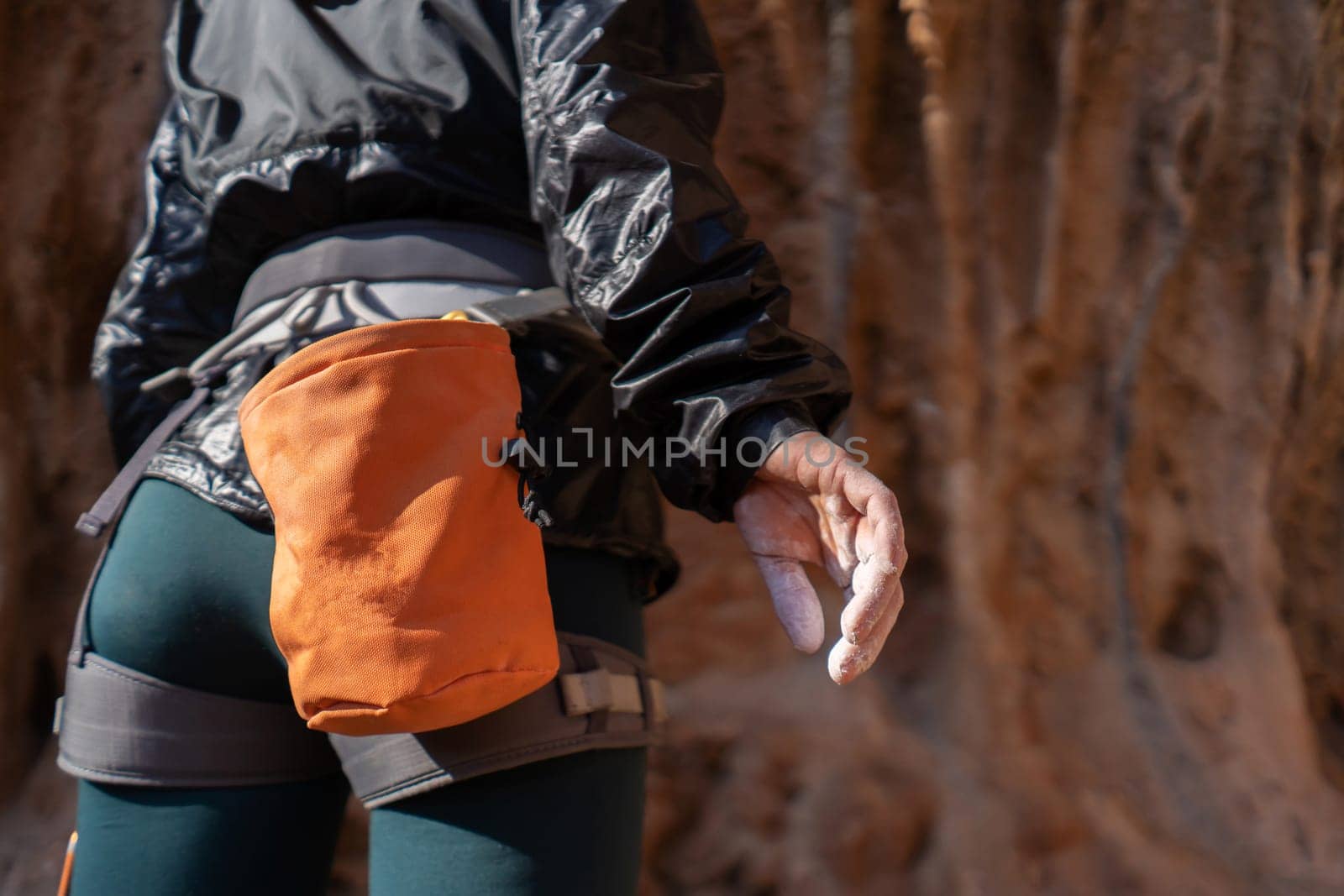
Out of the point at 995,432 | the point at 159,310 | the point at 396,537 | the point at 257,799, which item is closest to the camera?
the point at 396,537

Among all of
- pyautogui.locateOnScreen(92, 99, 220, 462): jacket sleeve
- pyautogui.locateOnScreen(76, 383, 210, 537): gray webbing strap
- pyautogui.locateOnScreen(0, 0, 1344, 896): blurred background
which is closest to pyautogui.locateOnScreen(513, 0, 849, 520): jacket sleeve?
pyautogui.locateOnScreen(76, 383, 210, 537): gray webbing strap

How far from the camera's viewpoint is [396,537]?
56cm

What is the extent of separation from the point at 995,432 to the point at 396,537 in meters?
1.19

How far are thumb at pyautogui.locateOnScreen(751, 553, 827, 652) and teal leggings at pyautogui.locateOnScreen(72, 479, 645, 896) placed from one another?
13cm

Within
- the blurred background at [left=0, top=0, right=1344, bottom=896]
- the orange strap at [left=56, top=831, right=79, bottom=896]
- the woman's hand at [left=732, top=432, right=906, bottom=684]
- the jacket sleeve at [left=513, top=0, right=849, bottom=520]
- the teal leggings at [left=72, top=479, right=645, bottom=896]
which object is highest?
the jacket sleeve at [left=513, top=0, right=849, bottom=520]

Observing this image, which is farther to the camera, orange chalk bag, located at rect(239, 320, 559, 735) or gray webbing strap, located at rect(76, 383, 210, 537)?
gray webbing strap, located at rect(76, 383, 210, 537)

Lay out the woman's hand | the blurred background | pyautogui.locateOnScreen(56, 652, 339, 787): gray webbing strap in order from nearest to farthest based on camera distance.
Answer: the woman's hand → pyautogui.locateOnScreen(56, 652, 339, 787): gray webbing strap → the blurred background

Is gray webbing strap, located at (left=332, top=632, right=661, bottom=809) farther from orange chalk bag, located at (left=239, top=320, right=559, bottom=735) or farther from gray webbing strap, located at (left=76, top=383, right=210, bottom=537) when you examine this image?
gray webbing strap, located at (left=76, top=383, right=210, bottom=537)

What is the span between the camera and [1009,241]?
5.41 feet

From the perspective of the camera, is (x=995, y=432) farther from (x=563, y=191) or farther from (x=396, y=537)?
(x=396, y=537)

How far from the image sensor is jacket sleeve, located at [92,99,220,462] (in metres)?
0.89

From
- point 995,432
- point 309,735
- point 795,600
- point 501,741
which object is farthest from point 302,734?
Answer: point 995,432

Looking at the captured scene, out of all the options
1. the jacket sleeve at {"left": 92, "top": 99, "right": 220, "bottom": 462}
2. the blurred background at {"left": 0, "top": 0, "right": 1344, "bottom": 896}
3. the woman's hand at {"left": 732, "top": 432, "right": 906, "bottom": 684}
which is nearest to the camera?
the woman's hand at {"left": 732, "top": 432, "right": 906, "bottom": 684}

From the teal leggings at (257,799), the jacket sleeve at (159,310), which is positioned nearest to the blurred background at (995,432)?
the jacket sleeve at (159,310)
